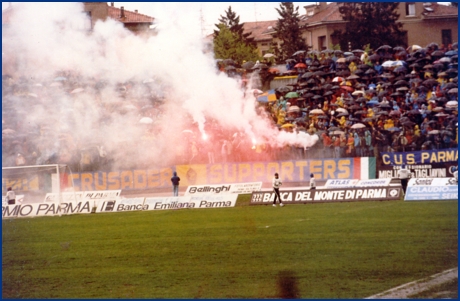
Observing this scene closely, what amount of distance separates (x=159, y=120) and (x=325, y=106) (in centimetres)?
805

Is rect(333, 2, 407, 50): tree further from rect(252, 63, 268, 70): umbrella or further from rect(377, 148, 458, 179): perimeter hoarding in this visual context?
rect(377, 148, 458, 179): perimeter hoarding

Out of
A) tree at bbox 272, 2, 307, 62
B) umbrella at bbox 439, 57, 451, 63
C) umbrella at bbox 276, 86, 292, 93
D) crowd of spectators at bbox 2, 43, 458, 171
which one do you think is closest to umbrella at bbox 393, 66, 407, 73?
crowd of spectators at bbox 2, 43, 458, 171

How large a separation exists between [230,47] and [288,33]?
142 inches

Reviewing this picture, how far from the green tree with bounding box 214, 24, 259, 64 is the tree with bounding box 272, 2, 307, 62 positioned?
1614 mm

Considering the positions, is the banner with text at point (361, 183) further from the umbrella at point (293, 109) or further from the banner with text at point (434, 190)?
the umbrella at point (293, 109)

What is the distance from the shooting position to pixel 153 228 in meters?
19.5

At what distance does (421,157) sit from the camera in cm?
2764

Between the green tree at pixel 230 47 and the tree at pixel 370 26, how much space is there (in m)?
4.42

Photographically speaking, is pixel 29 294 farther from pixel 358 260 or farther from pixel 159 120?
pixel 159 120

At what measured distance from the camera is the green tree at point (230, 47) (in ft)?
88.9

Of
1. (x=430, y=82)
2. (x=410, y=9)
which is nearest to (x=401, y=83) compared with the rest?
(x=430, y=82)

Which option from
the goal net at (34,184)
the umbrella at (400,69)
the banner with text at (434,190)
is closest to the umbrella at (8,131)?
the goal net at (34,184)

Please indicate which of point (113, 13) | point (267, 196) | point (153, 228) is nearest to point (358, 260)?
point (153, 228)

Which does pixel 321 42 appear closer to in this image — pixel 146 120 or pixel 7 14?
pixel 146 120
